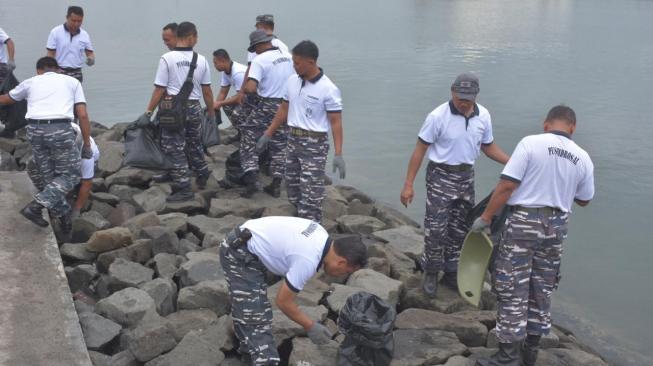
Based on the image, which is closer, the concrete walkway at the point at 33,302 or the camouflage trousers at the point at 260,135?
the concrete walkway at the point at 33,302

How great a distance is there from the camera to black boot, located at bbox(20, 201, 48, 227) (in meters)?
6.24

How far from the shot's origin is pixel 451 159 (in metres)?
5.55

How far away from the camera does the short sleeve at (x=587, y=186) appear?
15.5ft

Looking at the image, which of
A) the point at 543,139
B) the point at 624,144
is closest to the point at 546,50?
the point at 624,144

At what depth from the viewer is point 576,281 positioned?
833 cm

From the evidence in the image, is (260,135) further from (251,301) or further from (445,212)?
(251,301)

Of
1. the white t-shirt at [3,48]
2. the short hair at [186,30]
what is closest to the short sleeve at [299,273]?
the short hair at [186,30]

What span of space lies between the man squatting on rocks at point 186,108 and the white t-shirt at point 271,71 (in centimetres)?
52

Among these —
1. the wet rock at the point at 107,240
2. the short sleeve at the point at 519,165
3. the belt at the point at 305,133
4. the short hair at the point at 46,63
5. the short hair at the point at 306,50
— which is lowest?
the wet rock at the point at 107,240

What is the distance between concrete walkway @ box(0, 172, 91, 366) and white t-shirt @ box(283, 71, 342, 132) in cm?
236

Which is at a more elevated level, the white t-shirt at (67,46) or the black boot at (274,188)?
the white t-shirt at (67,46)

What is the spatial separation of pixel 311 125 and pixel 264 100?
1703 millimetres

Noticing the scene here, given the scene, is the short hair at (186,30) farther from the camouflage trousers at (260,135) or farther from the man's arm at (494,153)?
the man's arm at (494,153)

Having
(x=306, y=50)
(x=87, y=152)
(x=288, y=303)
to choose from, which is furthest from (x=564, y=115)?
(x=87, y=152)
